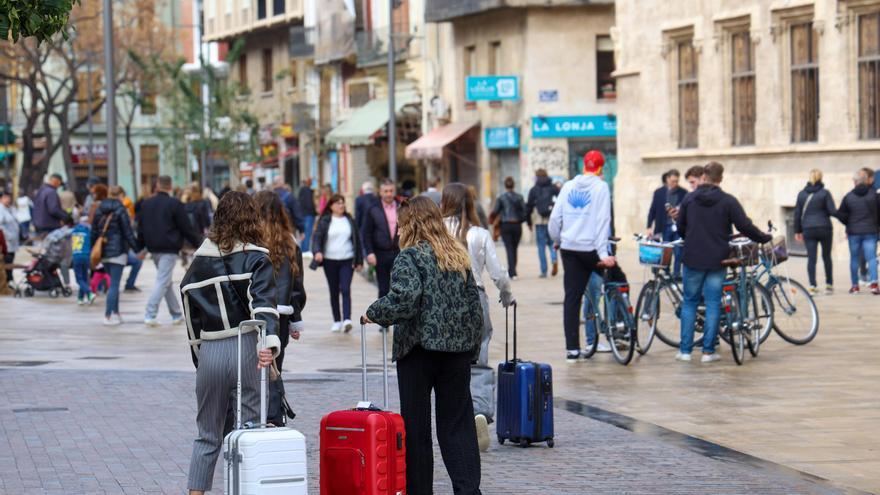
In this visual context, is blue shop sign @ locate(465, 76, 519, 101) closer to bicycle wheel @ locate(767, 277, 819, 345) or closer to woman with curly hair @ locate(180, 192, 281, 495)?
bicycle wheel @ locate(767, 277, 819, 345)

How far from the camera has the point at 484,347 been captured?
437 inches

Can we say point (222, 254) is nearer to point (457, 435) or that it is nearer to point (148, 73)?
point (457, 435)

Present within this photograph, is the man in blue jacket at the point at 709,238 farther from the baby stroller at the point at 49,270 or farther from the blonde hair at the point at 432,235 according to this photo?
the baby stroller at the point at 49,270

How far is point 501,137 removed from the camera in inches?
1818

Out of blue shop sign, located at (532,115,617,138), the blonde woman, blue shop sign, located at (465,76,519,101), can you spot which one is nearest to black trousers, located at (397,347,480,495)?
the blonde woman

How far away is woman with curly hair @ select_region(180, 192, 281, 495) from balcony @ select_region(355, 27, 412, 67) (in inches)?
1716

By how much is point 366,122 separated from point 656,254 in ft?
128

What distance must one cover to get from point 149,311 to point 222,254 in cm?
1268

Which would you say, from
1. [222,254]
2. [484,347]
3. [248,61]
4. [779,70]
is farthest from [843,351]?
[248,61]

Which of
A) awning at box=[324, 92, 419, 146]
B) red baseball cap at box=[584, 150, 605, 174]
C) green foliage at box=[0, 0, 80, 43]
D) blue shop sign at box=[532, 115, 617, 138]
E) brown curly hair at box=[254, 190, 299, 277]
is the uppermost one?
awning at box=[324, 92, 419, 146]

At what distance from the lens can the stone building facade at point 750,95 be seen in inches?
1205

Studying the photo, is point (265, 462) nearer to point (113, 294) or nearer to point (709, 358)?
point (709, 358)

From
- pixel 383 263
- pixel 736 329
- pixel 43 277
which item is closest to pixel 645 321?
pixel 736 329

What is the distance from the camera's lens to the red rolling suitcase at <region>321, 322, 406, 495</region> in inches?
307
